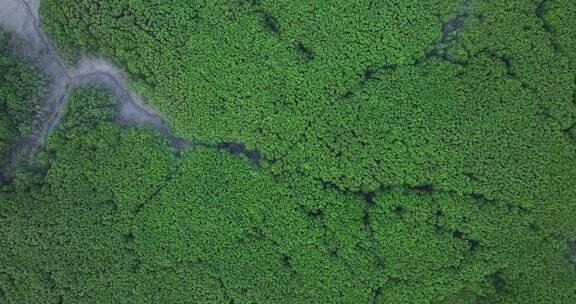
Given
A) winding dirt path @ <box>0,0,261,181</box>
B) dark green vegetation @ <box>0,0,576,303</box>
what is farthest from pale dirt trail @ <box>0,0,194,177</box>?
dark green vegetation @ <box>0,0,576,303</box>

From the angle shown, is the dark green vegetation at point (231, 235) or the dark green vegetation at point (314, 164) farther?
the dark green vegetation at point (231, 235)

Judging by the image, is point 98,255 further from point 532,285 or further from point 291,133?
point 532,285

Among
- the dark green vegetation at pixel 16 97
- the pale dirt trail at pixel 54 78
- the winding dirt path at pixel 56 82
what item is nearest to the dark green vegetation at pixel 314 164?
the winding dirt path at pixel 56 82

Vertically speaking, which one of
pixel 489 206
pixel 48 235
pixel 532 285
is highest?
pixel 489 206

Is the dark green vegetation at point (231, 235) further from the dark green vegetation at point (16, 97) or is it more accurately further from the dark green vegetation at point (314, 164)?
the dark green vegetation at point (16, 97)

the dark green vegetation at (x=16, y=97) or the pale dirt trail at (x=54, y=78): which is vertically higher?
the pale dirt trail at (x=54, y=78)

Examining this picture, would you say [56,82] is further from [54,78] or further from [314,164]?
[314,164]

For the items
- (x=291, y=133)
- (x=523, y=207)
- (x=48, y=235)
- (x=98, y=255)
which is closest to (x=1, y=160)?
(x=48, y=235)
